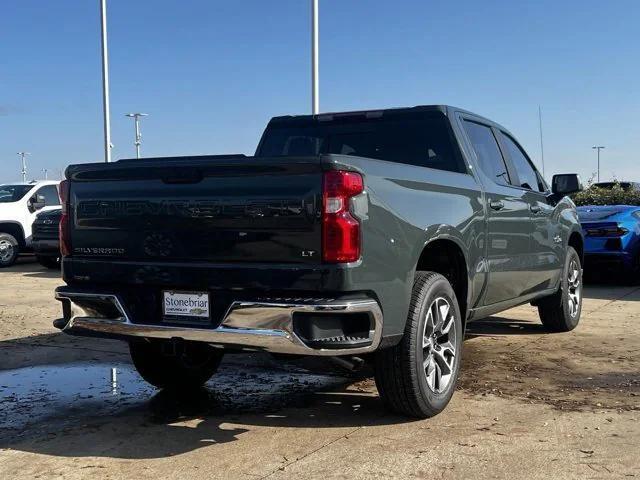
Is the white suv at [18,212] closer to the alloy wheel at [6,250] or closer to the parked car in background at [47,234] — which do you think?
the alloy wheel at [6,250]

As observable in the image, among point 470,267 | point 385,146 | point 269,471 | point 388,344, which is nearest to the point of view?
point 269,471

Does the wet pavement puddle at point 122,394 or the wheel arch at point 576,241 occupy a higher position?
the wheel arch at point 576,241

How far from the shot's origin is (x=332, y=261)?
147 inches

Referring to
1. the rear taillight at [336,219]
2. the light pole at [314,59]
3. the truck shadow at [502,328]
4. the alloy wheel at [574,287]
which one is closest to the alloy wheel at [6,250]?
the light pole at [314,59]

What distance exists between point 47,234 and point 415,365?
11762 mm

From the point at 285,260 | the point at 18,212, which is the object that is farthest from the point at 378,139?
the point at 18,212

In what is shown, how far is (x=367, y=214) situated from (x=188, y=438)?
5.28 ft

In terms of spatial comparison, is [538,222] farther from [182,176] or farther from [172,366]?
[182,176]

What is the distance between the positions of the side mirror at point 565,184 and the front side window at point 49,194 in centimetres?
1252

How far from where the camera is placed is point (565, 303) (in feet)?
23.8

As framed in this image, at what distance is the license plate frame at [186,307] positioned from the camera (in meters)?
3.99

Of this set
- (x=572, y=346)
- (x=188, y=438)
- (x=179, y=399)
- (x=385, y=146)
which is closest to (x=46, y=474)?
(x=188, y=438)

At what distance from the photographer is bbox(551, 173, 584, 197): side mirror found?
6.71 metres

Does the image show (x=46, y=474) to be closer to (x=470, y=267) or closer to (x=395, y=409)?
(x=395, y=409)
